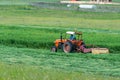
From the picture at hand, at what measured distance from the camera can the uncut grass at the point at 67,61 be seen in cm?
1538

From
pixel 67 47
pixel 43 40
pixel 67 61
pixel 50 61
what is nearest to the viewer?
pixel 50 61

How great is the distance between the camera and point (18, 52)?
2062 cm

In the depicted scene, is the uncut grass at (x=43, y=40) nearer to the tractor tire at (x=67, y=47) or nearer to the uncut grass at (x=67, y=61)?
the tractor tire at (x=67, y=47)

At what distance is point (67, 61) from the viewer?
1777 cm

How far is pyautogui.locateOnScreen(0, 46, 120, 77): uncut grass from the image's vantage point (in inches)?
606

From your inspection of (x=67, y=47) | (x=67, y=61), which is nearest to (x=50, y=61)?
(x=67, y=61)

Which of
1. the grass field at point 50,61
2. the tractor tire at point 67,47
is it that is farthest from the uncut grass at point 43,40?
the tractor tire at point 67,47

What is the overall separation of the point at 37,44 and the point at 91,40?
3086mm

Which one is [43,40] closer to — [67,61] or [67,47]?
[67,47]

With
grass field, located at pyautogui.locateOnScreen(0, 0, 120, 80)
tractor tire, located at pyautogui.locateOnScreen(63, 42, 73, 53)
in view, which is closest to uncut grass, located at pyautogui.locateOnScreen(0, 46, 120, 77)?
grass field, located at pyautogui.locateOnScreen(0, 0, 120, 80)

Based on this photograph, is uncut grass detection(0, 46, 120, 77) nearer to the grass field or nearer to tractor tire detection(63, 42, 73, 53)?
the grass field

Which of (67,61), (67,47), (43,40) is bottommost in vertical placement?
(43,40)

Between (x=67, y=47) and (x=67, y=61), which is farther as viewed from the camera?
(x=67, y=47)

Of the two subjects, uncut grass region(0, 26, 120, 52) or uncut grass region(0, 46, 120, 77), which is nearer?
uncut grass region(0, 46, 120, 77)
